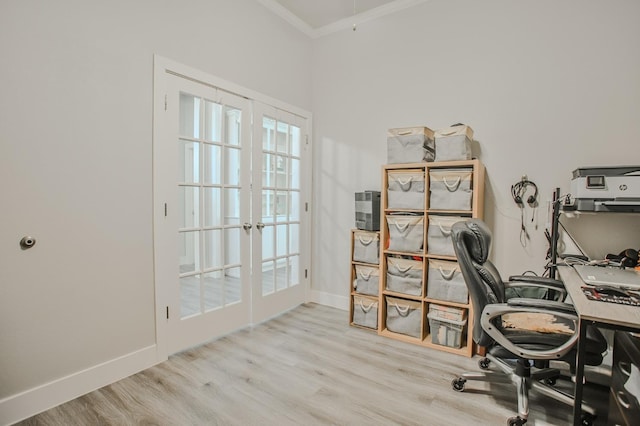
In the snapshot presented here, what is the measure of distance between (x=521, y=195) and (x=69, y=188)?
3208mm

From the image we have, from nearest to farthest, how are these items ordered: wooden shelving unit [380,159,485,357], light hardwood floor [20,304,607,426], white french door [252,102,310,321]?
light hardwood floor [20,304,607,426] < wooden shelving unit [380,159,485,357] < white french door [252,102,310,321]

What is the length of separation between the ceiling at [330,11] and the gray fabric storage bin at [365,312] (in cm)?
286

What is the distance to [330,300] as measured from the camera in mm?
3678

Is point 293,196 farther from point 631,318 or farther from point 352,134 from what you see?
point 631,318

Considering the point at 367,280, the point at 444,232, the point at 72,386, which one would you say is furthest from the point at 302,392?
the point at 444,232

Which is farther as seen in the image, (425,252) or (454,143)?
(425,252)

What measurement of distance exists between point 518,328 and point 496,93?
6.41 ft

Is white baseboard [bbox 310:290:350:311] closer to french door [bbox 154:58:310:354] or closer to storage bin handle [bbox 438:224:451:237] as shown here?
french door [bbox 154:58:310:354]

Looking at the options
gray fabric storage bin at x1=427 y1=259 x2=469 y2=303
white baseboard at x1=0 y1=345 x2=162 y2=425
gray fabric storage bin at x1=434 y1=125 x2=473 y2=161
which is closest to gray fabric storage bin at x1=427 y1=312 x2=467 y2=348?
gray fabric storage bin at x1=427 y1=259 x2=469 y2=303

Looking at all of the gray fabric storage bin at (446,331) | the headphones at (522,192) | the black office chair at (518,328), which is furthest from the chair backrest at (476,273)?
the headphones at (522,192)

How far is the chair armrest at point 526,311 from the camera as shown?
5.06 ft

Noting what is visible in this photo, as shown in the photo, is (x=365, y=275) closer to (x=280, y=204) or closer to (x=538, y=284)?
(x=280, y=204)

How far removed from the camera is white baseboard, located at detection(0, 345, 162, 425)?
1.70 meters

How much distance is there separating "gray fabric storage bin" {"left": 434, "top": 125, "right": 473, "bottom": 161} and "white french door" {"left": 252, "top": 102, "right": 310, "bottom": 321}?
5.07 feet
